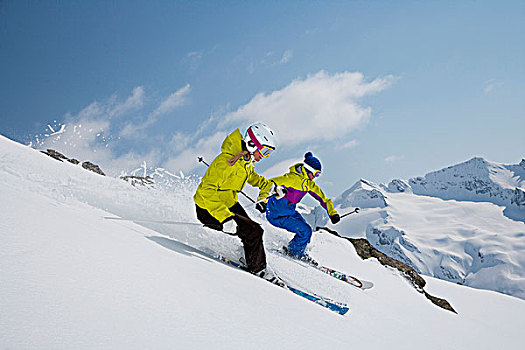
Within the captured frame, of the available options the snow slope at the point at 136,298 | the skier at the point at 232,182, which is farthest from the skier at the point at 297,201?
the snow slope at the point at 136,298

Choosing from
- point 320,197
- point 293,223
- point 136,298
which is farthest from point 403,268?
point 136,298

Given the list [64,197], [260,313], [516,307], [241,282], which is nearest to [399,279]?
[516,307]

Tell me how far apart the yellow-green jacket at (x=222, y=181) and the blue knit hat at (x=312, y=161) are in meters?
2.61

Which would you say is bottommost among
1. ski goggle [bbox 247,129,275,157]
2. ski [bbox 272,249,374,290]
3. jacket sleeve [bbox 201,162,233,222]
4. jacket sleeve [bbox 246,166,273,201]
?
ski [bbox 272,249,374,290]

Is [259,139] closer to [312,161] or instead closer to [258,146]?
[258,146]

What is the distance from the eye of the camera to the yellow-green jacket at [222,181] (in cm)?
→ 468

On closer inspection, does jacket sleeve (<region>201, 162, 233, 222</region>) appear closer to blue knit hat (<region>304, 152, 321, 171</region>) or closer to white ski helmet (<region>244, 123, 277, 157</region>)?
white ski helmet (<region>244, 123, 277, 157</region>)

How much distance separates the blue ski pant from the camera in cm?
688

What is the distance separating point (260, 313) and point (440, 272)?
21280cm

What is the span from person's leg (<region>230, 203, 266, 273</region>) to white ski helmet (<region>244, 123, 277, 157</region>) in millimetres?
1001

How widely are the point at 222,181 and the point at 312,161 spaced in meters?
3.02

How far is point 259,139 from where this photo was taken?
4.79 meters

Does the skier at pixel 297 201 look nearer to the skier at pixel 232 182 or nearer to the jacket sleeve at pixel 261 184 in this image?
the jacket sleeve at pixel 261 184

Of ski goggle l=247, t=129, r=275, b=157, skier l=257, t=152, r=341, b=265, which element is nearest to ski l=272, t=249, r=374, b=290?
skier l=257, t=152, r=341, b=265
